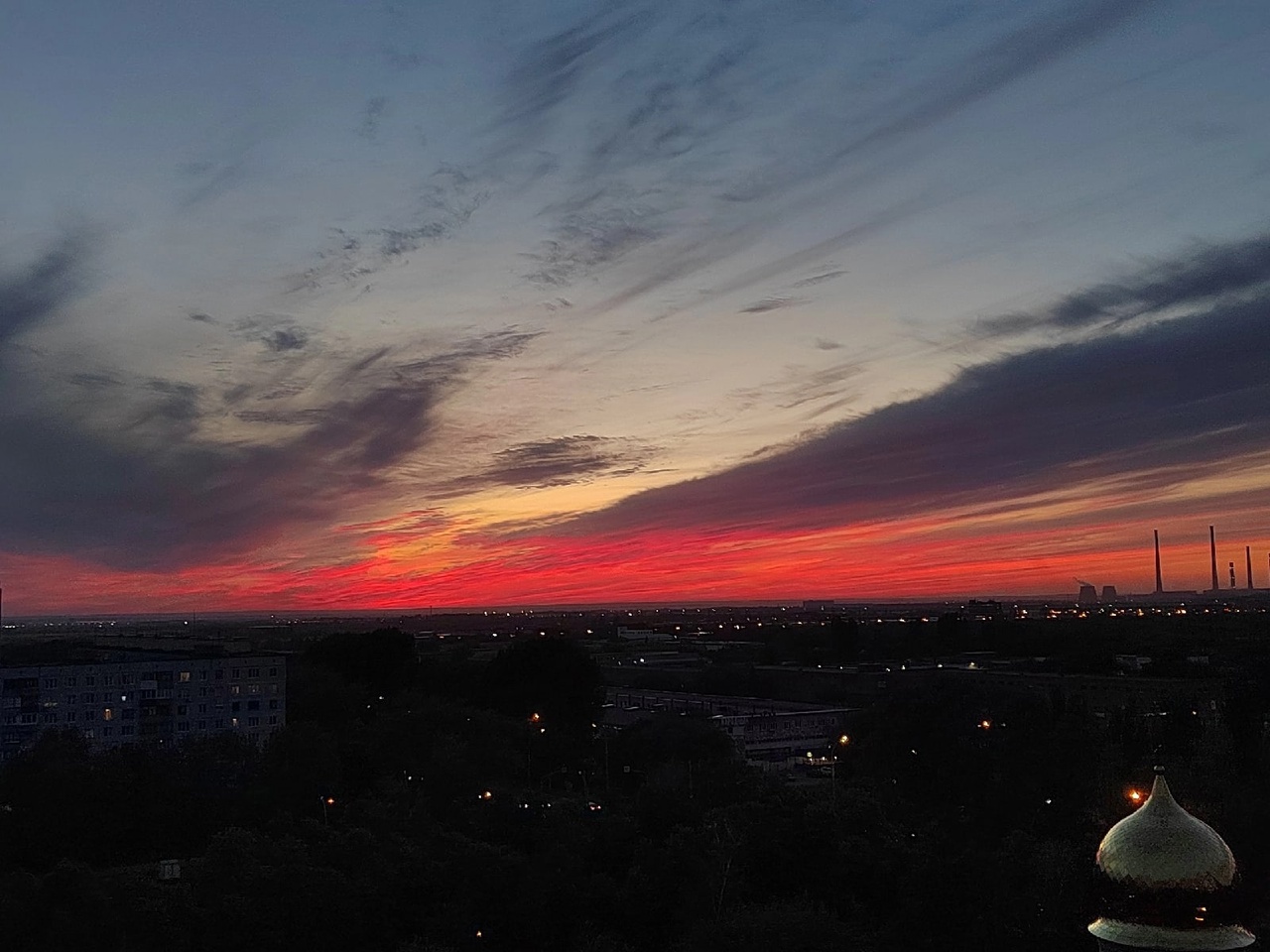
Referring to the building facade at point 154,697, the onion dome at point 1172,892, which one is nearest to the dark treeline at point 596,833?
the onion dome at point 1172,892

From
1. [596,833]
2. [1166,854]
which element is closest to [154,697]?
[596,833]

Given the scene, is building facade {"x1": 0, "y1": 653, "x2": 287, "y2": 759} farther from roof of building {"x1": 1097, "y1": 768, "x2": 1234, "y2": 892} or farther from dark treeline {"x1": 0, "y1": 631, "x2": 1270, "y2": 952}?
roof of building {"x1": 1097, "y1": 768, "x2": 1234, "y2": 892}

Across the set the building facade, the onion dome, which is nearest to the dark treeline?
the onion dome

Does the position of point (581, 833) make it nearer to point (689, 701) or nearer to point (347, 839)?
point (347, 839)

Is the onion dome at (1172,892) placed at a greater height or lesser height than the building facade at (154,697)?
greater

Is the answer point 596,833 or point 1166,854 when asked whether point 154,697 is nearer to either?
point 596,833

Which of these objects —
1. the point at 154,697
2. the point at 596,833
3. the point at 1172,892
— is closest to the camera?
the point at 1172,892

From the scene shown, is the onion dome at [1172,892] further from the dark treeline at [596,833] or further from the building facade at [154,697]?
the building facade at [154,697]
